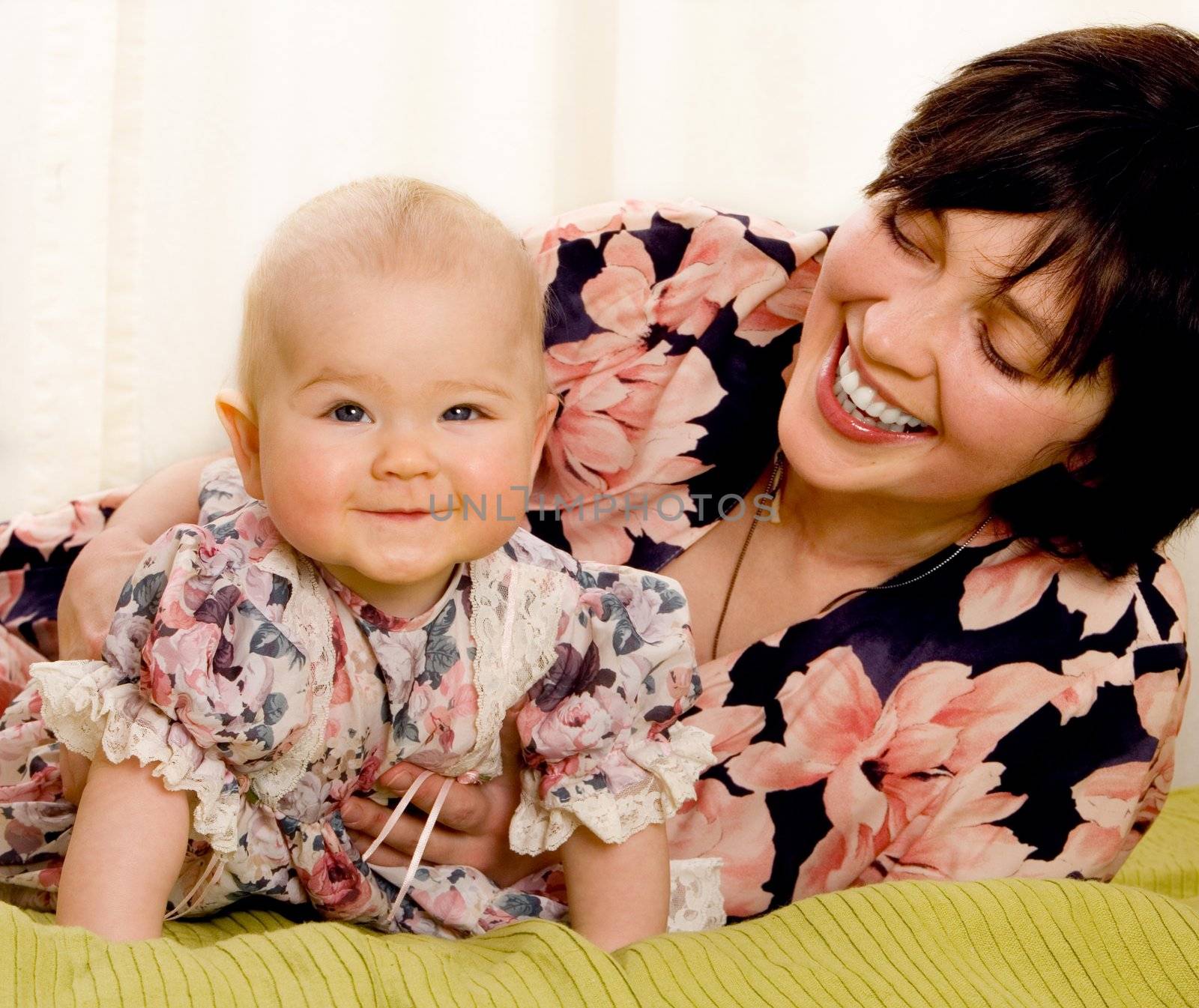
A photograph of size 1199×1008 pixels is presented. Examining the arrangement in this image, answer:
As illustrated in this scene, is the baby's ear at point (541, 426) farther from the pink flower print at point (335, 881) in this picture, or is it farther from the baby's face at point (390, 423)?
the pink flower print at point (335, 881)

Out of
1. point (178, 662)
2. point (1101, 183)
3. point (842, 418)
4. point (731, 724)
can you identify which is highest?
point (1101, 183)

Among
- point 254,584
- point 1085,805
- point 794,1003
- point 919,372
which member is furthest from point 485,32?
point 794,1003

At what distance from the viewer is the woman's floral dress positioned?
126cm

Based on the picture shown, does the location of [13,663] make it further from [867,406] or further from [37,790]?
[867,406]

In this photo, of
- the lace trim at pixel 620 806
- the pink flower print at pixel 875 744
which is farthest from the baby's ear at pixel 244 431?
the pink flower print at pixel 875 744

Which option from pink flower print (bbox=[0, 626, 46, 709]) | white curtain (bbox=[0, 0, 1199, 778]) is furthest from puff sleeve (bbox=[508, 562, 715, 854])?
white curtain (bbox=[0, 0, 1199, 778])

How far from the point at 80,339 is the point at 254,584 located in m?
1.08

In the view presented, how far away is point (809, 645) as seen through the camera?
133 centimetres

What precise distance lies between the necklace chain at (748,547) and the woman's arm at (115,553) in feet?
1.97

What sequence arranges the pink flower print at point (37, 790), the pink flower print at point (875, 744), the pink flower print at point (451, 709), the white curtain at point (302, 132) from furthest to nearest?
the white curtain at point (302, 132) → the pink flower print at point (875, 744) → the pink flower print at point (37, 790) → the pink flower print at point (451, 709)

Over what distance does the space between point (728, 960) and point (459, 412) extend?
455 mm

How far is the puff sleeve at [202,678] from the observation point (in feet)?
3.12

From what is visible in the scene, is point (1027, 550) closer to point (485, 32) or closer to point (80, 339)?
point (485, 32)

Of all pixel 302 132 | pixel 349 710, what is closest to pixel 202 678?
pixel 349 710
